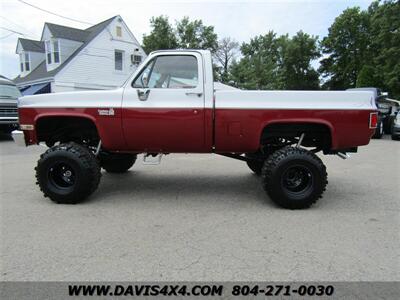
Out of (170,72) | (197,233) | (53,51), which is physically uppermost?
(53,51)

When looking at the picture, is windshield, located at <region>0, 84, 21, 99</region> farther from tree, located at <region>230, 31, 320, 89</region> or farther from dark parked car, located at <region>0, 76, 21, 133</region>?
tree, located at <region>230, 31, 320, 89</region>

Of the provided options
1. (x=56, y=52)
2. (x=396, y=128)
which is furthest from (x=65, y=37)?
(x=396, y=128)

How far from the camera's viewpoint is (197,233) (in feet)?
12.5

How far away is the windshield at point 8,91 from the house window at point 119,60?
9897 millimetres

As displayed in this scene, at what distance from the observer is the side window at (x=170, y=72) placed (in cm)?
482

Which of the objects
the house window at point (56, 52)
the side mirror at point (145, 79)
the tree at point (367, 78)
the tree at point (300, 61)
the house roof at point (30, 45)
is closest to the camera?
the side mirror at point (145, 79)

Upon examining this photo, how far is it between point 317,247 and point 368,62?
4006 cm

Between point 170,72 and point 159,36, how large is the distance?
1317 inches

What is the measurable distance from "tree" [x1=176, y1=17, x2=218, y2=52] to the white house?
14598mm

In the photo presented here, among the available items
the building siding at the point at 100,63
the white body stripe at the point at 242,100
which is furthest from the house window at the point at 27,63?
the white body stripe at the point at 242,100

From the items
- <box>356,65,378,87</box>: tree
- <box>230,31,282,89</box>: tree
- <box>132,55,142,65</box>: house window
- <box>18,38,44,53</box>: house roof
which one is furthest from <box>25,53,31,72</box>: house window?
<box>356,65,378,87</box>: tree

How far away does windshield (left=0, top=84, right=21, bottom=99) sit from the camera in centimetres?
1360

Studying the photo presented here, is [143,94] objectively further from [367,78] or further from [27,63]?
[367,78]

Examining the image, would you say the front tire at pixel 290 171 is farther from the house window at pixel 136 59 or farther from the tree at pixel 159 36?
the tree at pixel 159 36
